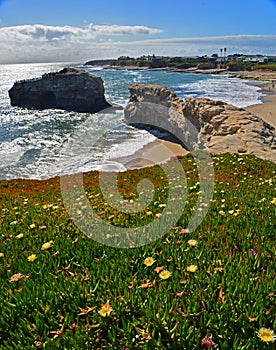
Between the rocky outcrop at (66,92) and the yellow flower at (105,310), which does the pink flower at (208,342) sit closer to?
the yellow flower at (105,310)

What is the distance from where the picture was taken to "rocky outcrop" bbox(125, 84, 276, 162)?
15.9m

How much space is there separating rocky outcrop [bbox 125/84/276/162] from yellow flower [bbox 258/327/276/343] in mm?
12026

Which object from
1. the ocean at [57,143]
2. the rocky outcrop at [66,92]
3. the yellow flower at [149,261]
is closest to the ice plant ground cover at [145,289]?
the yellow flower at [149,261]

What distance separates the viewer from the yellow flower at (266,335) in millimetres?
2037

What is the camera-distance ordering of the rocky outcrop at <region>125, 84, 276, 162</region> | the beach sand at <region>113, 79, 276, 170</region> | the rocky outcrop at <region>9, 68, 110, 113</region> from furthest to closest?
the rocky outcrop at <region>9, 68, 110, 113</region>
the beach sand at <region>113, 79, 276, 170</region>
the rocky outcrop at <region>125, 84, 276, 162</region>

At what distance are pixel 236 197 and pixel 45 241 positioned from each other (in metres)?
3.64

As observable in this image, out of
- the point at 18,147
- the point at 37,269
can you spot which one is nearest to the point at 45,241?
the point at 37,269

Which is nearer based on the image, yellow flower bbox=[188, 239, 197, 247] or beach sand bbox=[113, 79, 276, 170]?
yellow flower bbox=[188, 239, 197, 247]

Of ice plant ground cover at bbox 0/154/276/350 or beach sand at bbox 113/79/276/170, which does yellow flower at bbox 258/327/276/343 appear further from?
beach sand at bbox 113/79/276/170

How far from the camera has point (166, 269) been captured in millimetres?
3064

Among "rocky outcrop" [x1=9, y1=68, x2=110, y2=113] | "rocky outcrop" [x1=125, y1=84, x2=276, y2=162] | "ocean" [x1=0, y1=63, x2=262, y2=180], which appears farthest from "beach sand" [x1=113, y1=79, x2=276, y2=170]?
"rocky outcrop" [x1=9, y1=68, x2=110, y2=113]

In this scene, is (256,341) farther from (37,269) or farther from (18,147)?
(18,147)

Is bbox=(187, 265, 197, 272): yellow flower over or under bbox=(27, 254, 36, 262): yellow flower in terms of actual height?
over

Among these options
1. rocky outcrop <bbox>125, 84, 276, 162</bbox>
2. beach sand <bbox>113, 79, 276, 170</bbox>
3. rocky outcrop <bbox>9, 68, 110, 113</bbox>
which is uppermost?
rocky outcrop <bbox>9, 68, 110, 113</bbox>
